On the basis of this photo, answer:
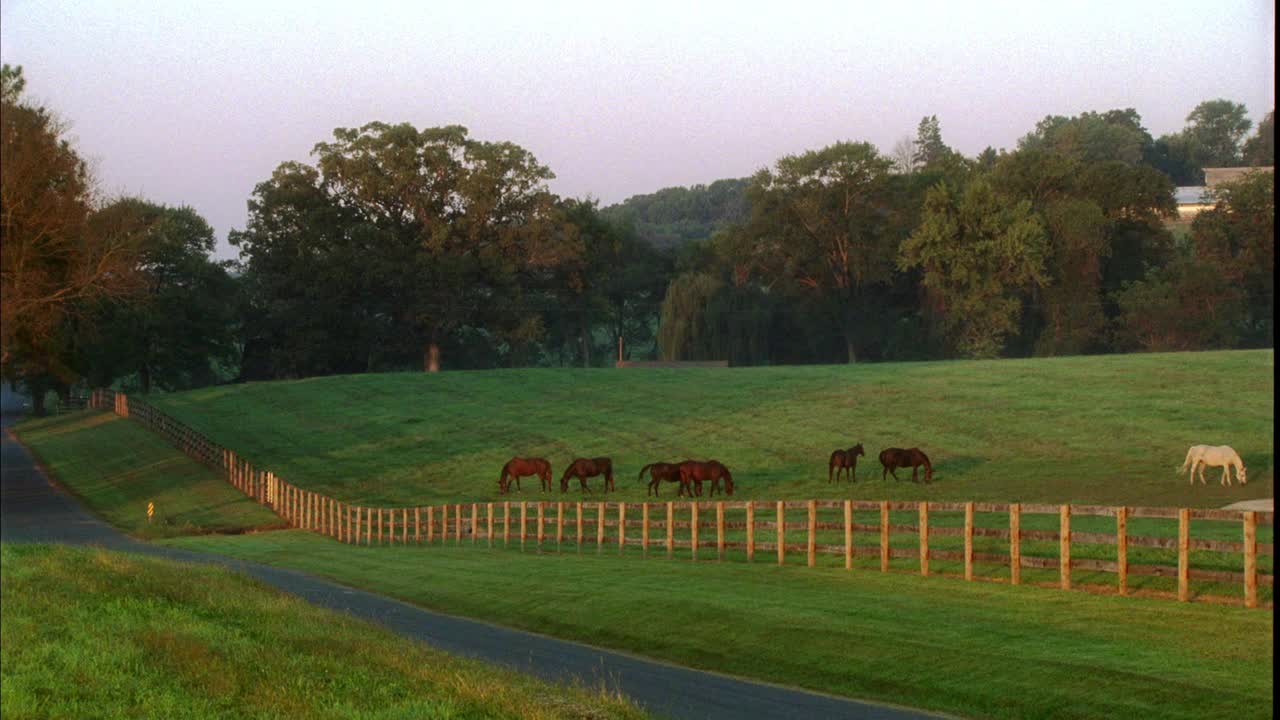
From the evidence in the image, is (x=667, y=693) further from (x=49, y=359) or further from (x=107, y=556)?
(x=49, y=359)

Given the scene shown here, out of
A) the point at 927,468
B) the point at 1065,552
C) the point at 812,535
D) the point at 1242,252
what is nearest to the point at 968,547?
the point at 1065,552

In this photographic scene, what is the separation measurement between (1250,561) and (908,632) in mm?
4144

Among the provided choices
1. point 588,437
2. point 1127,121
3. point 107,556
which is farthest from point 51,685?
point 1127,121

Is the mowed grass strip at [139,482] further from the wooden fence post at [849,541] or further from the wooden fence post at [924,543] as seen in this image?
the wooden fence post at [924,543]

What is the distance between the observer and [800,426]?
6075 centimetres

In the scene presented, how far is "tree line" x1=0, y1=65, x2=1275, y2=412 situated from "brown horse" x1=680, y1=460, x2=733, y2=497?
4845cm

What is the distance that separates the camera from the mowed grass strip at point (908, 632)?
15336 millimetres

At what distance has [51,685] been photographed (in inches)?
547

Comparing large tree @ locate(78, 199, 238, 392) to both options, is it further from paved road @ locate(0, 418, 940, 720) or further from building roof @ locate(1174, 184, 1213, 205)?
building roof @ locate(1174, 184, 1213, 205)

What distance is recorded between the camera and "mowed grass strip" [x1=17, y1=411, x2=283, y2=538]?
5022 cm

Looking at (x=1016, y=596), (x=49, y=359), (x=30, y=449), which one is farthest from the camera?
(x=30, y=449)

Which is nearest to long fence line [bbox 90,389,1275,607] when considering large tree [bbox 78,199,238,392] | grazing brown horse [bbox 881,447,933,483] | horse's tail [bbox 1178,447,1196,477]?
grazing brown horse [bbox 881,447,933,483]

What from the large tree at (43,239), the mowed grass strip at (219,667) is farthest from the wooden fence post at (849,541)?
the large tree at (43,239)

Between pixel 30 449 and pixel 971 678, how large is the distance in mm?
68927
